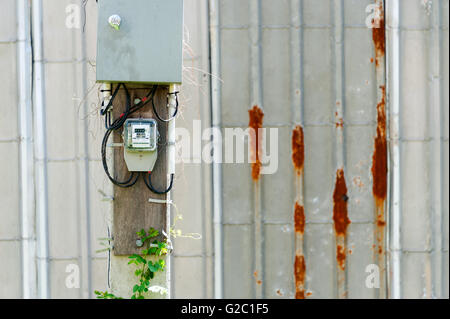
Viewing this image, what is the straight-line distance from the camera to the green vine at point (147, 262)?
335 centimetres

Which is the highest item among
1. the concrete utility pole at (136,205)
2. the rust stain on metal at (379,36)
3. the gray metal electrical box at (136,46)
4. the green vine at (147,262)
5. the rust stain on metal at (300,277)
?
the rust stain on metal at (379,36)

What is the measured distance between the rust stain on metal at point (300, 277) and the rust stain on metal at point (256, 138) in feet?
3.60

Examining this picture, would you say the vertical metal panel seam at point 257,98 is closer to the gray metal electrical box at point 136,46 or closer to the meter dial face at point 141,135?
the gray metal electrical box at point 136,46

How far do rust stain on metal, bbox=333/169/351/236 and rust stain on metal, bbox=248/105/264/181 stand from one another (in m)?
0.94

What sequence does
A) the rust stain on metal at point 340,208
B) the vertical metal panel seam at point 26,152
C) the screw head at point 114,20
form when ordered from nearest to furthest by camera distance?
the screw head at point 114,20, the vertical metal panel seam at point 26,152, the rust stain on metal at point 340,208

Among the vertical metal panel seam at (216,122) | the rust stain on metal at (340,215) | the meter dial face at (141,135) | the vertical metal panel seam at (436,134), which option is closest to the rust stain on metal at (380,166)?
the rust stain on metal at (340,215)

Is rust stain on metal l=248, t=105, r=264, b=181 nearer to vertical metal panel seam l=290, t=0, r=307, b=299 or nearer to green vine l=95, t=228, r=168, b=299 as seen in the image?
vertical metal panel seam l=290, t=0, r=307, b=299

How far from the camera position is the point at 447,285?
5.62 metres

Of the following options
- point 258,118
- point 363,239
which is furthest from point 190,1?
point 363,239

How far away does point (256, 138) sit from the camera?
5.57 metres

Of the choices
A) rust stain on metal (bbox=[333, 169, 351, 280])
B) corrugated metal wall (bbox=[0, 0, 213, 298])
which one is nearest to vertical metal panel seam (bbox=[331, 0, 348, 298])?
rust stain on metal (bbox=[333, 169, 351, 280])

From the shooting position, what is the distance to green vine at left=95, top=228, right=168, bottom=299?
3348 mm

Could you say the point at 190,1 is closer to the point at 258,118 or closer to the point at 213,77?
the point at 213,77

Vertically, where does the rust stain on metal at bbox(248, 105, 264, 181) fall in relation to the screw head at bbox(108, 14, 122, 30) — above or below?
below
